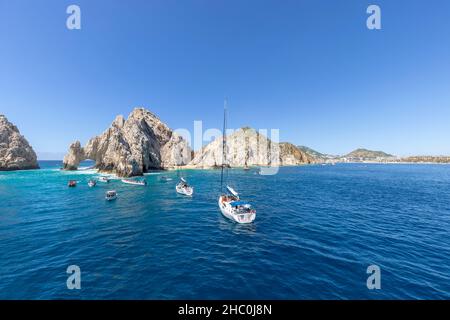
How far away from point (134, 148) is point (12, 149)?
8406 centimetres

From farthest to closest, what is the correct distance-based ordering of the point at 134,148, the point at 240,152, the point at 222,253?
the point at 240,152 → the point at 134,148 → the point at 222,253

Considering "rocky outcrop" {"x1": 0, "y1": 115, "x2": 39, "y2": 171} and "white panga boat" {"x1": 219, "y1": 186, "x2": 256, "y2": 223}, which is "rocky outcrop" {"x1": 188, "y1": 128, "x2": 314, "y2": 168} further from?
"white panga boat" {"x1": 219, "y1": 186, "x2": 256, "y2": 223}

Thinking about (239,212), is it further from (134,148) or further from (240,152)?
(240,152)

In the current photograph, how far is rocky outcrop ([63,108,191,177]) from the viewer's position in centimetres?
8736

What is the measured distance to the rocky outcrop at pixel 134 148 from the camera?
87.4 meters

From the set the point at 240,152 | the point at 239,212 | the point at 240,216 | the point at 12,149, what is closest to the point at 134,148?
the point at 239,212

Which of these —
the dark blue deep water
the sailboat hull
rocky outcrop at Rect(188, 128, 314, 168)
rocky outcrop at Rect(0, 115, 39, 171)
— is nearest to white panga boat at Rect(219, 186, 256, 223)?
the sailboat hull

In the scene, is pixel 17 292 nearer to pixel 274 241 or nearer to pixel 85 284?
pixel 85 284

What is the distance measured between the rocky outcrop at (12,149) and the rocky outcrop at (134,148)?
24.8 meters

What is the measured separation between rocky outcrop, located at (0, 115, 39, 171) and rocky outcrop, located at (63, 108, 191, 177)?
24827 mm

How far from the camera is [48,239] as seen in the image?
21984mm

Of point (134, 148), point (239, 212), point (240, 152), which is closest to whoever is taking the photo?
point (239, 212)

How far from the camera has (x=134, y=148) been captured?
94.2 m

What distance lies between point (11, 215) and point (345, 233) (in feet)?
171
